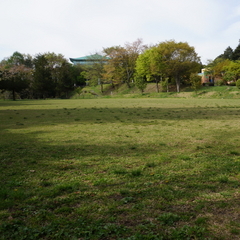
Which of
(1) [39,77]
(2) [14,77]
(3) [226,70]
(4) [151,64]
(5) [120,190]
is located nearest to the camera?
(5) [120,190]

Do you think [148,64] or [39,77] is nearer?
[148,64]

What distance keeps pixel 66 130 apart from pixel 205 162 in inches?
241

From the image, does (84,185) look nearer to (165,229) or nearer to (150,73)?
(165,229)

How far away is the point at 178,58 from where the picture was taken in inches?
2120

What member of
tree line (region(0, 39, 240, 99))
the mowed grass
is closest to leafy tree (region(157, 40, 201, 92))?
tree line (region(0, 39, 240, 99))

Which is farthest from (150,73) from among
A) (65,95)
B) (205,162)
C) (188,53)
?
(205,162)

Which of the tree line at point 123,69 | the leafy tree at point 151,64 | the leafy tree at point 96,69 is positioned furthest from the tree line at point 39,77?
the leafy tree at point 151,64

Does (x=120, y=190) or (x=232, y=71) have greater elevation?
(x=232, y=71)

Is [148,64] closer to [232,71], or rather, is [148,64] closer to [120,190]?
[232,71]

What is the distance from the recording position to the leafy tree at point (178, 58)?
53094 millimetres

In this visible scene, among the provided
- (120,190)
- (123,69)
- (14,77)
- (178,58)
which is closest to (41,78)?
(14,77)

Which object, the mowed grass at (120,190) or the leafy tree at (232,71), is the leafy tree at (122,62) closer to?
the leafy tree at (232,71)

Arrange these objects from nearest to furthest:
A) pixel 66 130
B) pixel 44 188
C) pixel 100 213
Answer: pixel 100 213, pixel 44 188, pixel 66 130

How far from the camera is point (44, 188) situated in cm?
403
